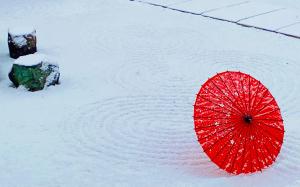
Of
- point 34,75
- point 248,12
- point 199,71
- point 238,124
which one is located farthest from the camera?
point 248,12

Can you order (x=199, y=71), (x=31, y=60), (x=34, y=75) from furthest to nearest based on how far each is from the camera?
(x=199, y=71) → (x=31, y=60) → (x=34, y=75)

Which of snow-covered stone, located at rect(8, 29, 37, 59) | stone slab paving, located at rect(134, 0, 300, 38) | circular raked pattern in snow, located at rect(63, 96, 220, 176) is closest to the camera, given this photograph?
circular raked pattern in snow, located at rect(63, 96, 220, 176)

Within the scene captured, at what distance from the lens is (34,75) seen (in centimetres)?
464

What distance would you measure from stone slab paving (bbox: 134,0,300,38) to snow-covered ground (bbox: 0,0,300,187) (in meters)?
0.26

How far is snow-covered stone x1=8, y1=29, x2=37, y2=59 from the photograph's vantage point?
550cm

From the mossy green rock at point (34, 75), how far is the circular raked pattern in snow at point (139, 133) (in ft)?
2.22

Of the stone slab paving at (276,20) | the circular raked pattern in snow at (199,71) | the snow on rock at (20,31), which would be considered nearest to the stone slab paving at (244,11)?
the stone slab paving at (276,20)

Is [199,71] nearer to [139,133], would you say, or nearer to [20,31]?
[139,133]

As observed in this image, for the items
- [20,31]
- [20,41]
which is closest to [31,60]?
[20,41]

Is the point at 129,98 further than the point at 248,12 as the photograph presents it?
No

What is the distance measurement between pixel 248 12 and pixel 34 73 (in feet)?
13.1

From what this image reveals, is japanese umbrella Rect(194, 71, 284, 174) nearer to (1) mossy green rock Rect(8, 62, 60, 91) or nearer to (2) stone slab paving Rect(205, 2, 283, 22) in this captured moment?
(1) mossy green rock Rect(8, 62, 60, 91)

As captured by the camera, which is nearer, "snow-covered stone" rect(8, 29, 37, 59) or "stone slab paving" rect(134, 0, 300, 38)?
"snow-covered stone" rect(8, 29, 37, 59)

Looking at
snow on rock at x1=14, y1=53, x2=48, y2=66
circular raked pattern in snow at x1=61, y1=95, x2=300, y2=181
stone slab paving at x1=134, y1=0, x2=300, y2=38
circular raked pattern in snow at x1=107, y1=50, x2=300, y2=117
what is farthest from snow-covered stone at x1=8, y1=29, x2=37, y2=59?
stone slab paving at x1=134, y1=0, x2=300, y2=38
